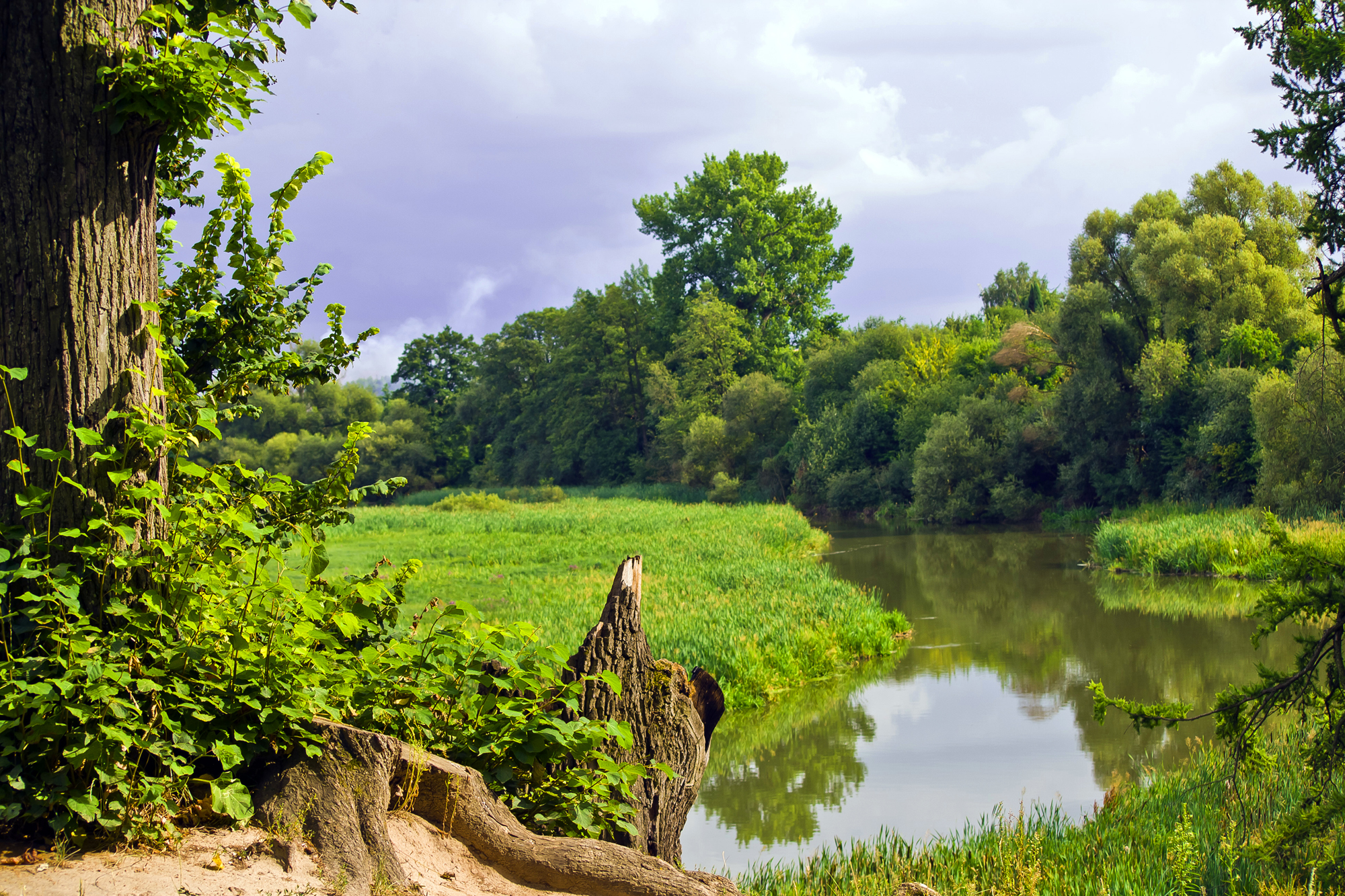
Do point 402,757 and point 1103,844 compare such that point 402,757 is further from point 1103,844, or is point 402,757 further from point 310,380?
point 1103,844

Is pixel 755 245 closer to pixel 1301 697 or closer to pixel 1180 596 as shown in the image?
pixel 1180 596

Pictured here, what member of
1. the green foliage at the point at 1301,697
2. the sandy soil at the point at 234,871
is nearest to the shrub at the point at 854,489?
the green foliage at the point at 1301,697

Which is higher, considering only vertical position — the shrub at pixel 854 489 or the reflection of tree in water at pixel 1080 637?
the shrub at pixel 854 489

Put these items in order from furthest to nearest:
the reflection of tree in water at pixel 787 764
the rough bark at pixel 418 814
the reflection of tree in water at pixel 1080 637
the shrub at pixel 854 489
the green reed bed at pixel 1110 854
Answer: the shrub at pixel 854 489 → the reflection of tree in water at pixel 1080 637 → the reflection of tree in water at pixel 787 764 → the green reed bed at pixel 1110 854 → the rough bark at pixel 418 814

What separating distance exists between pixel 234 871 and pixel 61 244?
2.21 meters

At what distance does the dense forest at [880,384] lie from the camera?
28406 mm

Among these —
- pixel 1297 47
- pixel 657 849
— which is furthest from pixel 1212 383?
pixel 657 849

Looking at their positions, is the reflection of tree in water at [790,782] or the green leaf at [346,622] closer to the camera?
the green leaf at [346,622]

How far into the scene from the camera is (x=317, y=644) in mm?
3875

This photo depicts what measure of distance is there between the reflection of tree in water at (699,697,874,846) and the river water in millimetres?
24

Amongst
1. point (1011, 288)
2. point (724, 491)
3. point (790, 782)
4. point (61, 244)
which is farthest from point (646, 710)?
point (1011, 288)

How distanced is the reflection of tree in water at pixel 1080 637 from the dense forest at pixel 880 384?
379cm

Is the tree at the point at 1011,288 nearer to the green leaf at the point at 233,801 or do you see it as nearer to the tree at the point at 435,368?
the tree at the point at 435,368

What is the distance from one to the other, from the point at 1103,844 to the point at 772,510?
29.0 meters
